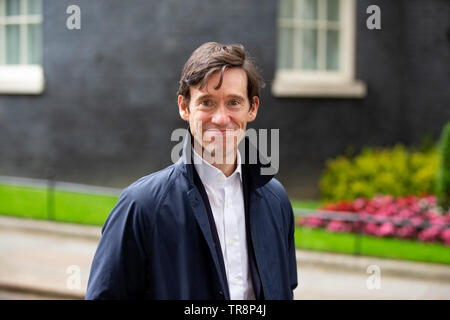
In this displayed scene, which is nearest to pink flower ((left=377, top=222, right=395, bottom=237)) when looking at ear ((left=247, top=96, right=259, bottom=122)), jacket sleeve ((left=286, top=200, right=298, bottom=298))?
jacket sleeve ((left=286, top=200, right=298, bottom=298))

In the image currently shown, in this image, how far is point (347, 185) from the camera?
35.8 feet

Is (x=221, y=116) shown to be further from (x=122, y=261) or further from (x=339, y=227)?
(x=339, y=227)

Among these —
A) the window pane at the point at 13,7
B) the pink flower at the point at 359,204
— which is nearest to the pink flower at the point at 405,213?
the pink flower at the point at 359,204

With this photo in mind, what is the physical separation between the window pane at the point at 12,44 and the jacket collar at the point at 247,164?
11.1 metres

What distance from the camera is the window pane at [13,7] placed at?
486 inches

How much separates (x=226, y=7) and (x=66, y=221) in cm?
501

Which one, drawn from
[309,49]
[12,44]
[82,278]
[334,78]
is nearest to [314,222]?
[82,278]

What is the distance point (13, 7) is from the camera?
12.4 meters

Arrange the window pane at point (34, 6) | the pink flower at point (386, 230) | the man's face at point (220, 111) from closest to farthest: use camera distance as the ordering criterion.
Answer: the man's face at point (220, 111)
the pink flower at point (386, 230)
the window pane at point (34, 6)

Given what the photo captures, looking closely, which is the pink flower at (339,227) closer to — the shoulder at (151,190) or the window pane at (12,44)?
the shoulder at (151,190)

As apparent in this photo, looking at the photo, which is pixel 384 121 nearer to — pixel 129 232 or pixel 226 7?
pixel 226 7

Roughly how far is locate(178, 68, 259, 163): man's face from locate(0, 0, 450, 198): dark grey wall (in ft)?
29.4
